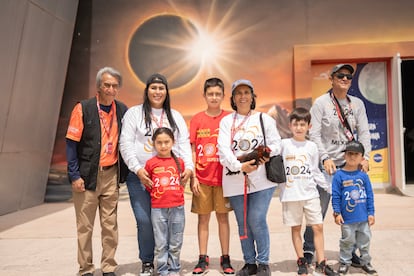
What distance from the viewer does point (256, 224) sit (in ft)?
11.7

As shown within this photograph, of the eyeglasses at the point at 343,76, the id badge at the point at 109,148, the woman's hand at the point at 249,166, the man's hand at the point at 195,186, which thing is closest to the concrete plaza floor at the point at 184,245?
the man's hand at the point at 195,186

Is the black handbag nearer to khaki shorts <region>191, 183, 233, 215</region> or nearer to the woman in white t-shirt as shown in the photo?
the woman in white t-shirt

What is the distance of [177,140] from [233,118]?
1.85ft

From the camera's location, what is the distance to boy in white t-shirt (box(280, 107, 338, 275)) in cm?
362

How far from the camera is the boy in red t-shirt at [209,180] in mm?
3773

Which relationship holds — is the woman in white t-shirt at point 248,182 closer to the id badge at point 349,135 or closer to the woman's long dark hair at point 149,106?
the woman's long dark hair at point 149,106

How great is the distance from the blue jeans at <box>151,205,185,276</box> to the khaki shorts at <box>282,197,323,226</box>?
960 millimetres

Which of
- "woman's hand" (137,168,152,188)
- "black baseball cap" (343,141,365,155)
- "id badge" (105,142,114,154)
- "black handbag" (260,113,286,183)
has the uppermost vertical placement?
"black baseball cap" (343,141,365,155)

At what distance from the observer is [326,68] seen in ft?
28.5

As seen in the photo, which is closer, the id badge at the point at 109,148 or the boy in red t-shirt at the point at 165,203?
the boy in red t-shirt at the point at 165,203

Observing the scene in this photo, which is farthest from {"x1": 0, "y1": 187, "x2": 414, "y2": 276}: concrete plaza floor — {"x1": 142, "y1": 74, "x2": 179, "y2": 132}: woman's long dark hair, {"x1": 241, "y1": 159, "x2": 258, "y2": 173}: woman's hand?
{"x1": 142, "y1": 74, "x2": 179, "y2": 132}: woman's long dark hair

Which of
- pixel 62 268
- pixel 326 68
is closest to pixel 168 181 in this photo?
pixel 62 268

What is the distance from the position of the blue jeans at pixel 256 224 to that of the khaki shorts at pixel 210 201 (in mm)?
136

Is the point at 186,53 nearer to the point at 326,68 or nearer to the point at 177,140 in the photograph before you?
the point at 326,68
